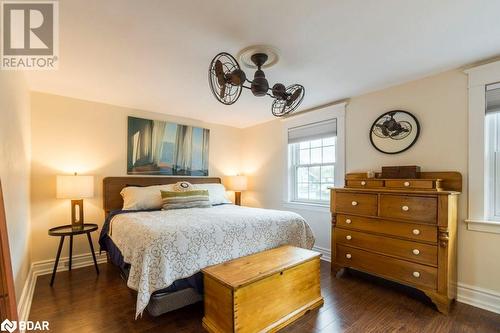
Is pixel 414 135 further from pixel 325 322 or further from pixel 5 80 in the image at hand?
pixel 5 80

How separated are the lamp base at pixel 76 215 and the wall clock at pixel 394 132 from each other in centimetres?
368

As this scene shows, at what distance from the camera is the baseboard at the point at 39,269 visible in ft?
6.68

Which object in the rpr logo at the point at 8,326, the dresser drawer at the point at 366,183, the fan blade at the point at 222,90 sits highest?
the fan blade at the point at 222,90

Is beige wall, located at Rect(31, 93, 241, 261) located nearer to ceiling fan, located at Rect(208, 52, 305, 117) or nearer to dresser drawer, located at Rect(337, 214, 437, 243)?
ceiling fan, located at Rect(208, 52, 305, 117)

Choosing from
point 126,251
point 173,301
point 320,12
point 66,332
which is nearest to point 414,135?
point 320,12

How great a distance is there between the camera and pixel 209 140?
177 inches

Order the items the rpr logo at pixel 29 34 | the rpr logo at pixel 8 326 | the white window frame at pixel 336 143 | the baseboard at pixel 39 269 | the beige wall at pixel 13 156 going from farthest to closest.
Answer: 1. the white window frame at pixel 336 143
2. the baseboard at pixel 39 269
3. the beige wall at pixel 13 156
4. the rpr logo at pixel 29 34
5. the rpr logo at pixel 8 326

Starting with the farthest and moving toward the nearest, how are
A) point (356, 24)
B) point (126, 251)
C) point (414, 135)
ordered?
point (414, 135)
point (126, 251)
point (356, 24)

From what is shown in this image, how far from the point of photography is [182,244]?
1.92 metres

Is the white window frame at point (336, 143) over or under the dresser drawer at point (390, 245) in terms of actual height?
over

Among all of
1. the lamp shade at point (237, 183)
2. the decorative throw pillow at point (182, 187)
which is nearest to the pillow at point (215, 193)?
the decorative throw pillow at point (182, 187)

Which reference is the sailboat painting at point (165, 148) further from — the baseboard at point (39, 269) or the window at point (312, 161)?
the window at point (312, 161)

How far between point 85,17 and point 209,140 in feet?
9.56

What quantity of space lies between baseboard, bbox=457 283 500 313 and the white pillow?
336 cm
